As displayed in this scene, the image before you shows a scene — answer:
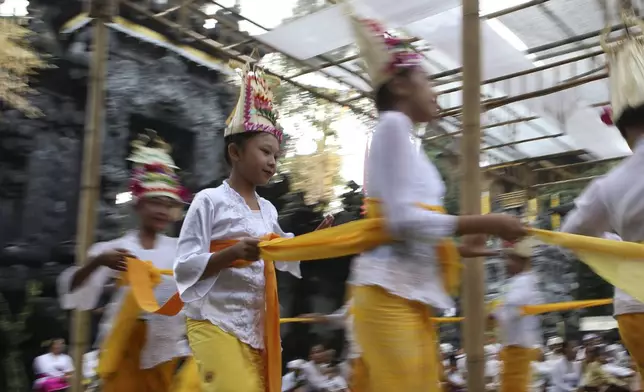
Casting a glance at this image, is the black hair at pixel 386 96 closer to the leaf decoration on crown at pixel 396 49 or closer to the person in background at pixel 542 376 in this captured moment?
the leaf decoration on crown at pixel 396 49

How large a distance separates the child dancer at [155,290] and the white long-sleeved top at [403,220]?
132 cm

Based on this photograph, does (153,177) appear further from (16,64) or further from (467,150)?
(16,64)

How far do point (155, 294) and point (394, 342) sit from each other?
1.66 metres

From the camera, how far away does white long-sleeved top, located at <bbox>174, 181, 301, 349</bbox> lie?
8.65 ft

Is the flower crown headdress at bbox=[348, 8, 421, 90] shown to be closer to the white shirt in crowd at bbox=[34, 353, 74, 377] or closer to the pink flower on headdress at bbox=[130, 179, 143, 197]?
the pink flower on headdress at bbox=[130, 179, 143, 197]

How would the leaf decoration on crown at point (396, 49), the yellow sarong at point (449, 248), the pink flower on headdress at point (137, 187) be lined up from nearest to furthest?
the yellow sarong at point (449, 248) → the leaf decoration on crown at point (396, 49) → the pink flower on headdress at point (137, 187)

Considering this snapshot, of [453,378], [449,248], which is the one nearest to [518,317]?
[449,248]

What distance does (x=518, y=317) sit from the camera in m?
5.26

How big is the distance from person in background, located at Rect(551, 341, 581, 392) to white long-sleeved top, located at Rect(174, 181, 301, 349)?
6.83 meters

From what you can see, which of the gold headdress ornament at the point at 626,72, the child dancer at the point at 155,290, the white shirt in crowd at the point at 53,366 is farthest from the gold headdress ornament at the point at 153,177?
the white shirt in crowd at the point at 53,366

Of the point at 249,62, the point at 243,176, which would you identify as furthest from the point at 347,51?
the point at 243,176

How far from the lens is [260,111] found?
9.93 feet

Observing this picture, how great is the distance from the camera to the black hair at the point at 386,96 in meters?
2.33

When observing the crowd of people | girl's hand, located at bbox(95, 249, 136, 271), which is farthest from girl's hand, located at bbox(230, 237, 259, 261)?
the crowd of people
